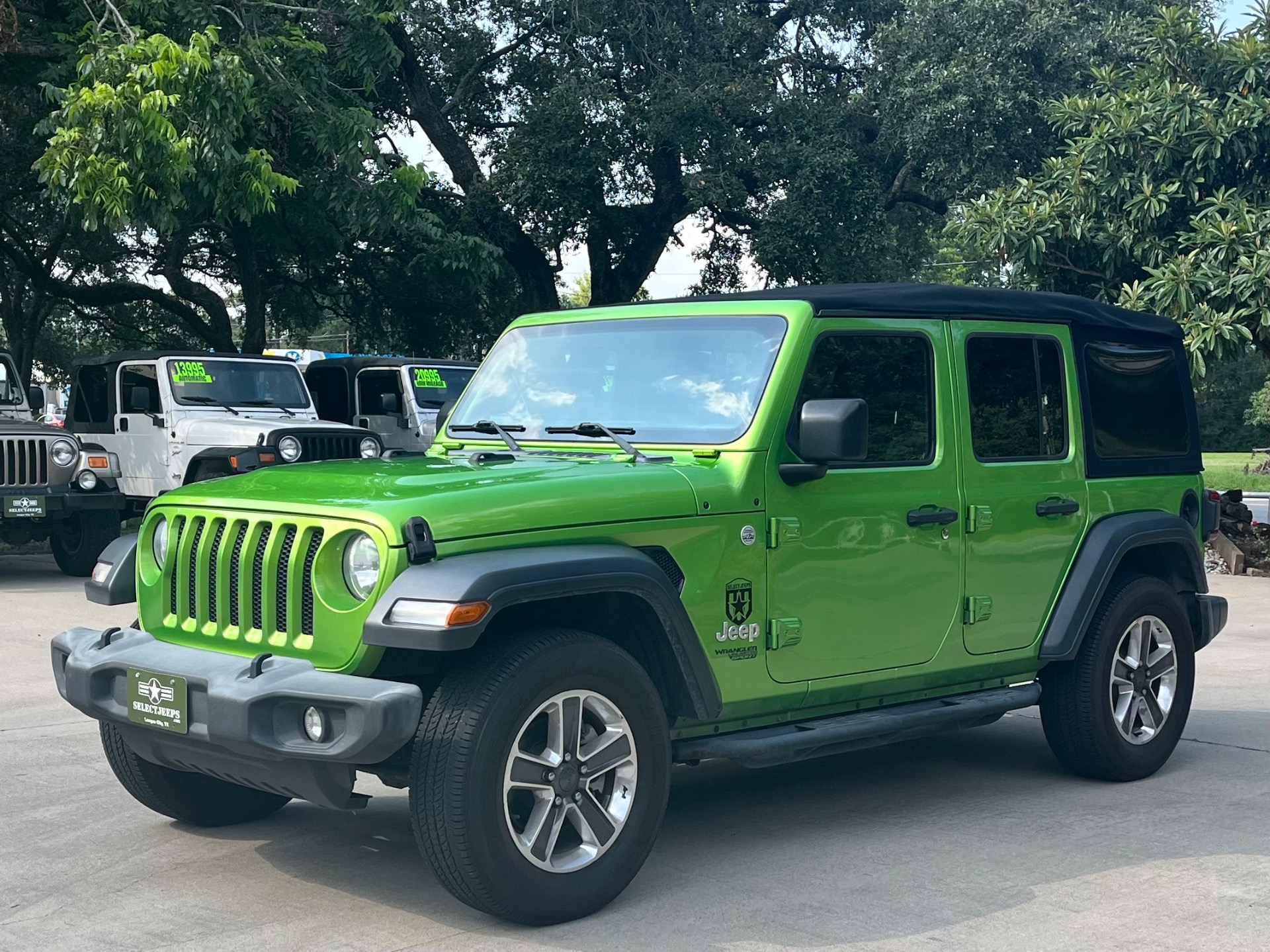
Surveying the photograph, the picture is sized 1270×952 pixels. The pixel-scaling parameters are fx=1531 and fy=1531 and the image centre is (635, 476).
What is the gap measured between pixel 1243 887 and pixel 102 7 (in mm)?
16541

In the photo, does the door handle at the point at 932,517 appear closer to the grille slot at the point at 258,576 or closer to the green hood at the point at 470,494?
the green hood at the point at 470,494

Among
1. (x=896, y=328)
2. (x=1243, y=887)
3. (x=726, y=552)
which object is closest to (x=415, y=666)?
(x=726, y=552)

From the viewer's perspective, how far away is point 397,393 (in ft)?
59.6

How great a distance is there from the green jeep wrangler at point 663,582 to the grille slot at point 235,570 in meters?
0.01

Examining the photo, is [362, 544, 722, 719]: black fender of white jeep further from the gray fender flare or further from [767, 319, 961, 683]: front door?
the gray fender flare

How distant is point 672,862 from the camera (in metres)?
5.20

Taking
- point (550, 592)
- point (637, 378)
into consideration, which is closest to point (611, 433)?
point (637, 378)

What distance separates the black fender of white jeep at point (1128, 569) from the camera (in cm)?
621

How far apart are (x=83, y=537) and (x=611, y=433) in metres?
10.7

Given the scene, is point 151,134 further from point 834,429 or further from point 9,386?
point 834,429

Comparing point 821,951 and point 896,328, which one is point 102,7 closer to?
point 896,328

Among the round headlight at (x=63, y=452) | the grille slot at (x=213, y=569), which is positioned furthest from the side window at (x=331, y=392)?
the grille slot at (x=213, y=569)

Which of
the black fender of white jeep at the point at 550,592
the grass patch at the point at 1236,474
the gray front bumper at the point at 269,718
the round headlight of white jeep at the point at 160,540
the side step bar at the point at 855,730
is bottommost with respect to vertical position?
the grass patch at the point at 1236,474

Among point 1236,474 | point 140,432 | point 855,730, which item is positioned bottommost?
point 1236,474
